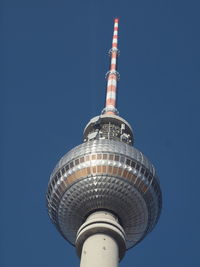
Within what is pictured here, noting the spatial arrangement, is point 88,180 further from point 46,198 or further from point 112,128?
point 112,128

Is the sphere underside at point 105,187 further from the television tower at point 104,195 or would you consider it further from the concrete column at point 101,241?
the concrete column at point 101,241

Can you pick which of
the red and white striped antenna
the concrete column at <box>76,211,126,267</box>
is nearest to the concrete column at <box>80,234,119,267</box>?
the concrete column at <box>76,211,126,267</box>

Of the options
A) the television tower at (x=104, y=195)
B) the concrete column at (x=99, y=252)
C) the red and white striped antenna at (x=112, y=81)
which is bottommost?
the concrete column at (x=99, y=252)

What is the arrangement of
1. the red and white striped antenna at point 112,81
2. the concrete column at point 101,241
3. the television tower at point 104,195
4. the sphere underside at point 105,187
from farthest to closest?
the red and white striped antenna at point 112,81 < the sphere underside at point 105,187 < the television tower at point 104,195 < the concrete column at point 101,241

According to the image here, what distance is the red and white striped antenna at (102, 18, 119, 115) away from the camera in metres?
58.2

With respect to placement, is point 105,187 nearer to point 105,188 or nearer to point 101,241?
point 105,188

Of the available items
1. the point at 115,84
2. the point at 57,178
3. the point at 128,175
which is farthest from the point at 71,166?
the point at 115,84

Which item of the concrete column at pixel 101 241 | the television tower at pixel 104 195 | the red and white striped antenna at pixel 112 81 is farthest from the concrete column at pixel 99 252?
the red and white striped antenna at pixel 112 81

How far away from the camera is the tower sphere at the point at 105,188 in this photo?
151ft

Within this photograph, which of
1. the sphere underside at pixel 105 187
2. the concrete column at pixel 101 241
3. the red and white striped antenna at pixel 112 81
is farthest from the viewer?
the red and white striped antenna at pixel 112 81

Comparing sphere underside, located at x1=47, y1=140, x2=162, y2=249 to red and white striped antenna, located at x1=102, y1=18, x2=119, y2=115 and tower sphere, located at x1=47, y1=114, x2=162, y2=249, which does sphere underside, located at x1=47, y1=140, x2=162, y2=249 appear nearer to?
tower sphere, located at x1=47, y1=114, x2=162, y2=249

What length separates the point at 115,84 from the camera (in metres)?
62.1

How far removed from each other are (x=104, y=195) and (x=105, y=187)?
23.6 inches

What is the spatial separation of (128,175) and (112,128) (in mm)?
7780
